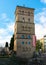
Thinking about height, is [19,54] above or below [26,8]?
below

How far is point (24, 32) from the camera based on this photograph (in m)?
46.4

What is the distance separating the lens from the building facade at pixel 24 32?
1789 inches

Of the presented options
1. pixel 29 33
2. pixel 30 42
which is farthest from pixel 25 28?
pixel 30 42

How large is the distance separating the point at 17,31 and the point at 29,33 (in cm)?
419

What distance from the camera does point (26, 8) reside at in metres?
48.2

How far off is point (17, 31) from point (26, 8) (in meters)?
8.87

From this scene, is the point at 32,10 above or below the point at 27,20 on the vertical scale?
above

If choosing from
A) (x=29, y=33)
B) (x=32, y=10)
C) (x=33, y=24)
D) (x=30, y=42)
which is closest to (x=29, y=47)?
(x=30, y=42)

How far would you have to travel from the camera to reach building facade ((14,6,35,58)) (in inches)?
1789

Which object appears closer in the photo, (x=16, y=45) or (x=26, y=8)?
(x=16, y=45)

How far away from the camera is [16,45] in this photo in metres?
45.2

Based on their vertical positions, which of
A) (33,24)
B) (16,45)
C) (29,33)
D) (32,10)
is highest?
(32,10)

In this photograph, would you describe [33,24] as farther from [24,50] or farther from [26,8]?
[24,50]

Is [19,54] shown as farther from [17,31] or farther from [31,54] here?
[17,31]
